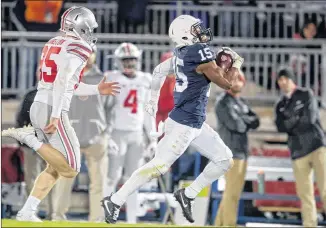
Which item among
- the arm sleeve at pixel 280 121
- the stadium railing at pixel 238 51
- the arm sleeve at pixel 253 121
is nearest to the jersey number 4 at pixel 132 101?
the arm sleeve at pixel 253 121

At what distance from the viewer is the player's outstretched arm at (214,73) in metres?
9.61

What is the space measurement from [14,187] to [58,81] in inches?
142

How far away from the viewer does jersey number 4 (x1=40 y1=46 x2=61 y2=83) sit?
31.9 feet

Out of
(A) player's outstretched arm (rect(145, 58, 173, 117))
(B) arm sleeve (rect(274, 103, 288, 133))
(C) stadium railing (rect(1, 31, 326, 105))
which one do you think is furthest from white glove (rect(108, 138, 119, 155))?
(A) player's outstretched arm (rect(145, 58, 173, 117))

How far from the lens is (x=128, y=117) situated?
12.3 metres

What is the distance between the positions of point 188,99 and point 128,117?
263cm

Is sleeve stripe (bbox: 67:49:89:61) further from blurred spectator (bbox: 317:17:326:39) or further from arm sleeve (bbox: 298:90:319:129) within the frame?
blurred spectator (bbox: 317:17:326:39)

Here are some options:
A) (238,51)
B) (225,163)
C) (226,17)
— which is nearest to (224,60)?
(225,163)

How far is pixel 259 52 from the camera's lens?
14.7 m

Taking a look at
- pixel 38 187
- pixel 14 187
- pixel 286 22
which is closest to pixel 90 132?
pixel 14 187

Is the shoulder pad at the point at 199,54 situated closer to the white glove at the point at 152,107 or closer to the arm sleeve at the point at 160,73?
the arm sleeve at the point at 160,73

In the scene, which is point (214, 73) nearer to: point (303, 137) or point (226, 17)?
point (303, 137)

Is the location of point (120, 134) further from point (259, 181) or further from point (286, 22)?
point (286, 22)

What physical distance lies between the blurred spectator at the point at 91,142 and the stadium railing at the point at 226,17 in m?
2.84
